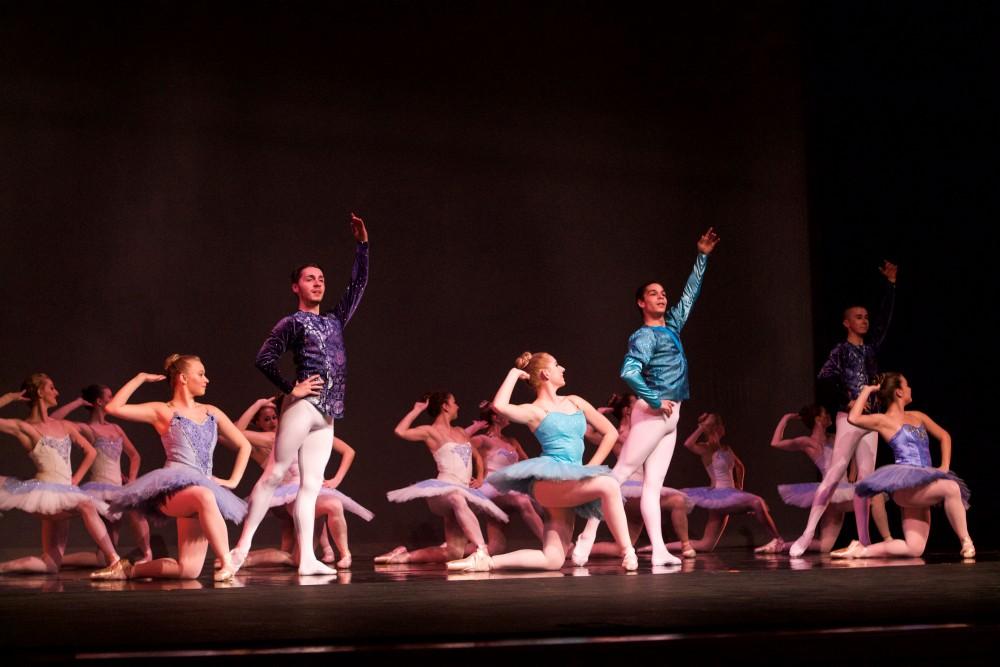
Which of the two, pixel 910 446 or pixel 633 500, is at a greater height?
pixel 910 446

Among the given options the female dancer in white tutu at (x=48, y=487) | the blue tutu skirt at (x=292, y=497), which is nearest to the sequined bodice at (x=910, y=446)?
the blue tutu skirt at (x=292, y=497)

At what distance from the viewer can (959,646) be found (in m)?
3.20

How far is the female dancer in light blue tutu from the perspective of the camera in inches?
253

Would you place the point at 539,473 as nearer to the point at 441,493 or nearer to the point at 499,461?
the point at 441,493

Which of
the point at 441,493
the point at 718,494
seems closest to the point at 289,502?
the point at 441,493

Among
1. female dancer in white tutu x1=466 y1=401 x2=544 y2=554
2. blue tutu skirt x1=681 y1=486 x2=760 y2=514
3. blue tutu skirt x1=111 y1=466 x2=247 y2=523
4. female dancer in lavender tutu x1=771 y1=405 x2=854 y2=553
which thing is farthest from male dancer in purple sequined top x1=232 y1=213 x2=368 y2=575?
female dancer in lavender tutu x1=771 y1=405 x2=854 y2=553

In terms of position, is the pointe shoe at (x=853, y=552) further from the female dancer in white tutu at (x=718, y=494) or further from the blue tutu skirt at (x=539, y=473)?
the blue tutu skirt at (x=539, y=473)

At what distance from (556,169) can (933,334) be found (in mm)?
2944

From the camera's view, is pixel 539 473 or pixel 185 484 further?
pixel 539 473

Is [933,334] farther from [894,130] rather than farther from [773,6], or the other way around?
[773,6]

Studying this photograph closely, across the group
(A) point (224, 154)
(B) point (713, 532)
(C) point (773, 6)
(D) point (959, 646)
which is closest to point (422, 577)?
(D) point (959, 646)

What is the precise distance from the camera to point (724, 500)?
7.89 m

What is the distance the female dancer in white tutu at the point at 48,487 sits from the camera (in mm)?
6242

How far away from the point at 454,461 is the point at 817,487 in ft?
7.77
